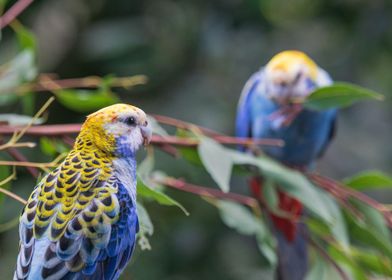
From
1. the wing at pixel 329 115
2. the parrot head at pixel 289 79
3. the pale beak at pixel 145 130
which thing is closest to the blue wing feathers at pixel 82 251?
the pale beak at pixel 145 130

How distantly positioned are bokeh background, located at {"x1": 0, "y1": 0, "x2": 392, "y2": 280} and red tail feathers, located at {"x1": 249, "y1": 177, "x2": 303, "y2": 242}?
1.00 m

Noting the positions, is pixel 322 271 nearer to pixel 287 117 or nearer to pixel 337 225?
pixel 337 225

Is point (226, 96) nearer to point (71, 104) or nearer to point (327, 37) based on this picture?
point (327, 37)

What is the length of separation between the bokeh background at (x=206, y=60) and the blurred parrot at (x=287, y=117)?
0.71m

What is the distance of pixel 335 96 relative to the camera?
6.59ft

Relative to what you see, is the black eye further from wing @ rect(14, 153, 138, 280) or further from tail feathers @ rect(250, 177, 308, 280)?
tail feathers @ rect(250, 177, 308, 280)

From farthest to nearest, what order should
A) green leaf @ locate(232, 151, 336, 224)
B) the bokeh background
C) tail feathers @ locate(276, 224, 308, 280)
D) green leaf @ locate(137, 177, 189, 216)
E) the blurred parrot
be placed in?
1. the bokeh background
2. the blurred parrot
3. tail feathers @ locate(276, 224, 308, 280)
4. green leaf @ locate(232, 151, 336, 224)
5. green leaf @ locate(137, 177, 189, 216)

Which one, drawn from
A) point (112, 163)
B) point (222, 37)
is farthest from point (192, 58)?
point (112, 163)

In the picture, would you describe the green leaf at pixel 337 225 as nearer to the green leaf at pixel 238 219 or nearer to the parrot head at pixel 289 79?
the green leaf at pixel 238 219

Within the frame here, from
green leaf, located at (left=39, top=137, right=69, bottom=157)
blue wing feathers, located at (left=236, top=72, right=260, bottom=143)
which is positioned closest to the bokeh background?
blue wing feathers, located at (left=236, top=72, right=260, bottom=143)

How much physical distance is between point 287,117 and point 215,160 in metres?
0.94

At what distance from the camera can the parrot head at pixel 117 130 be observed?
1416 mm

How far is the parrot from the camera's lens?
4.28 ft

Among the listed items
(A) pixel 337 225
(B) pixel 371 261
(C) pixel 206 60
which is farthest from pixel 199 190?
(C) pixel 206 60
